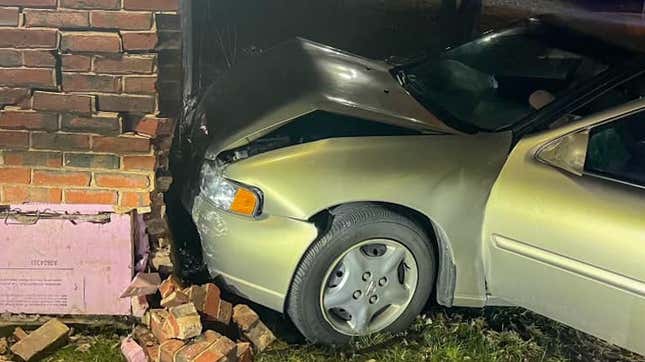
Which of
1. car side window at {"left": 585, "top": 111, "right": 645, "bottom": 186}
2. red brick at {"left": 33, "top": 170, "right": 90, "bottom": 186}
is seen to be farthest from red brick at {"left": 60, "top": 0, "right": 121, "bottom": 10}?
car side window at {"left": 585, "top": 111, "right": 645, "bottom": 186}

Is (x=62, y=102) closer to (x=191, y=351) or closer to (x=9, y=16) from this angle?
(x=9, y=16)

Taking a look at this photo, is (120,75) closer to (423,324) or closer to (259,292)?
(259,292)

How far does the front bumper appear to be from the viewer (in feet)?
10.6

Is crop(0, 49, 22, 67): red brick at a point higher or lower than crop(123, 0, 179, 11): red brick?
lower

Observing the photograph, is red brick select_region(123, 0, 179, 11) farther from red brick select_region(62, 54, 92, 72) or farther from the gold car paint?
the gold car paint

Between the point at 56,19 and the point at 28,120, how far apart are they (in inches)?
18.4

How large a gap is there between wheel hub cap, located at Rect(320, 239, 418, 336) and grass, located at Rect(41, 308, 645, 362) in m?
0.11

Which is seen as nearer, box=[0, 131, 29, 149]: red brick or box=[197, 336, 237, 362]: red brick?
box=[197, 336, 237, 362]: red brick

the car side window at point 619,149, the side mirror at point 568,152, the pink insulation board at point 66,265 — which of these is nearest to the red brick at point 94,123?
the pink insulation board at point 66,265

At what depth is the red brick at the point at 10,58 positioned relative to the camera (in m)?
3.11

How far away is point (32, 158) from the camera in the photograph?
10.8ft

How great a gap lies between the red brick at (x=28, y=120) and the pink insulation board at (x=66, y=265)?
1.17 ft

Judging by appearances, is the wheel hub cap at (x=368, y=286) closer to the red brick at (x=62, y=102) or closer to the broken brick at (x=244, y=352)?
the broken brick at (x=244, y=352)

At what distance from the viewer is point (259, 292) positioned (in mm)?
3348
